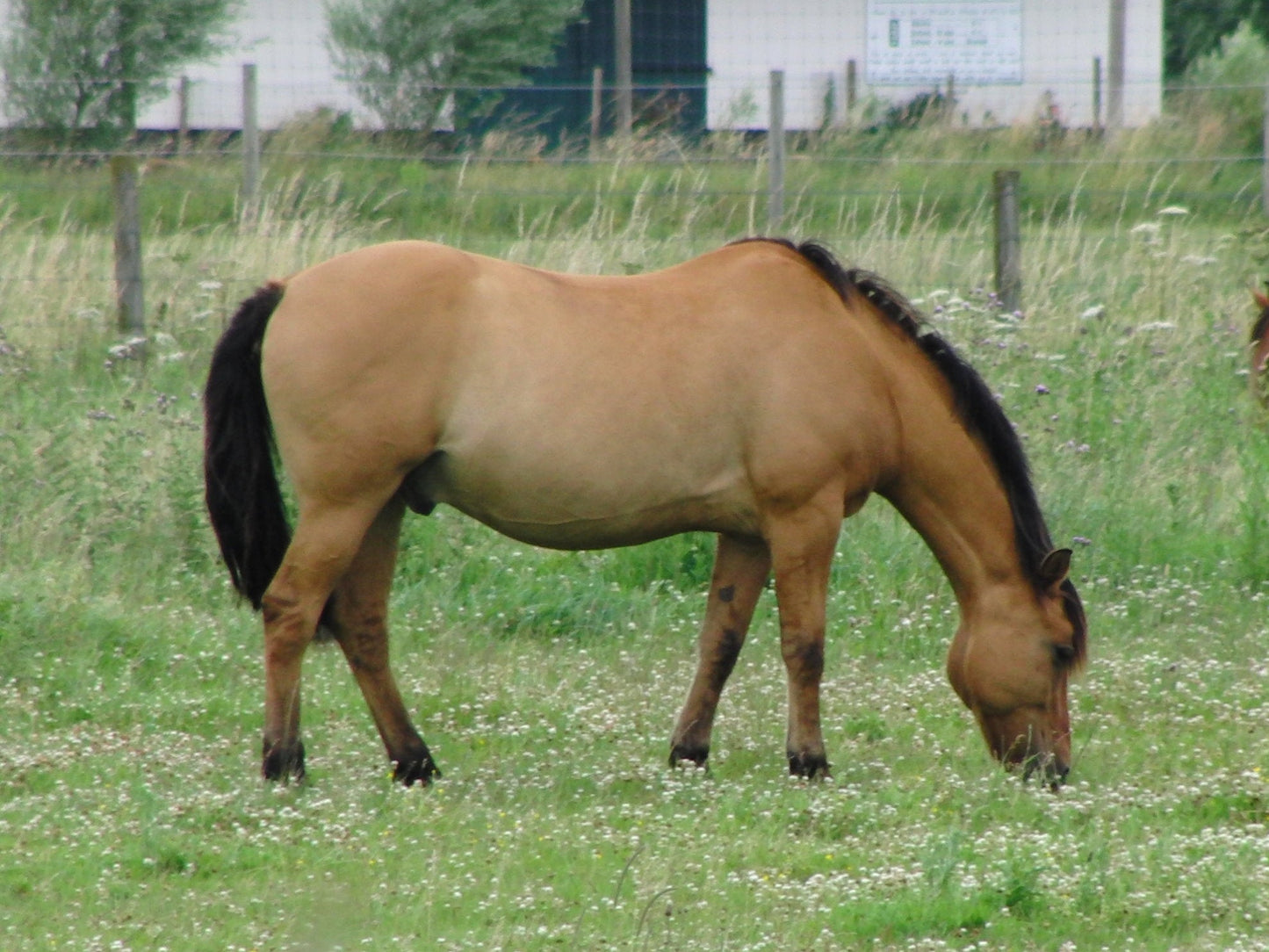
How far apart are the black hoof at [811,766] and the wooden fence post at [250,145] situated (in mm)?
6299

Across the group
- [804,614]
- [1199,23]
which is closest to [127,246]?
[804,614]

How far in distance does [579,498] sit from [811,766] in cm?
111

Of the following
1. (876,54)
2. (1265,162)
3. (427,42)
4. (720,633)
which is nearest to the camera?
(720,633)

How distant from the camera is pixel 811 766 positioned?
491 cm

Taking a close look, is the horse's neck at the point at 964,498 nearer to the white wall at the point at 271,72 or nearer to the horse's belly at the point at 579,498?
the horse's belly at the point at 579,498

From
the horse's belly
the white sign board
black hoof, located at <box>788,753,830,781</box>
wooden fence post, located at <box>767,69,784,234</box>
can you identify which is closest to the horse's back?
the horse's belly

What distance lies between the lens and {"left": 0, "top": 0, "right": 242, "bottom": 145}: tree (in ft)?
52.5

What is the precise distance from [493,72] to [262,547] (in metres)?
16.7

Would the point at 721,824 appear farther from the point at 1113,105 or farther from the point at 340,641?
the point at 1113,105

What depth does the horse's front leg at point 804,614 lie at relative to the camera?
4.82 metres

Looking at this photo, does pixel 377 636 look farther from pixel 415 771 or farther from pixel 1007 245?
pixel 1007 245

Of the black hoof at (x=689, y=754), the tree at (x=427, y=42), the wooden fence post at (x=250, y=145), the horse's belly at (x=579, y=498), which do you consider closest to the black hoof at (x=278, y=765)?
the horse's belly at (x=579, y=498)

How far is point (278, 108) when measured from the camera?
20.5 m

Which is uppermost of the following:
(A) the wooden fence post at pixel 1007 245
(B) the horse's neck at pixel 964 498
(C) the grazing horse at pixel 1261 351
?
(A) the wooden fence post at pixel 1007 245
